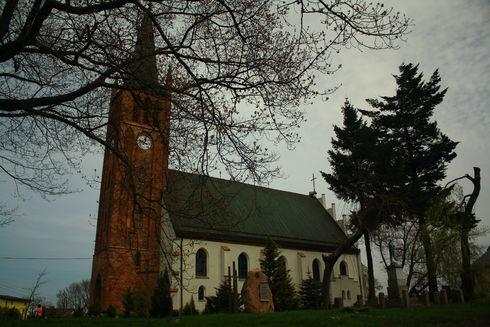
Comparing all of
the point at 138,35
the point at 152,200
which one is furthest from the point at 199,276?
the point at 138,35

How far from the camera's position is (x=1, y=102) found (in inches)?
322

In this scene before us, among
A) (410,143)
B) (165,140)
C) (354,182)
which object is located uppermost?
(410,143)

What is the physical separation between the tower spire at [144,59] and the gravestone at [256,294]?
15.6 meters

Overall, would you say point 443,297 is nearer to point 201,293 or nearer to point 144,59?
point 201,293

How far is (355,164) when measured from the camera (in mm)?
31953

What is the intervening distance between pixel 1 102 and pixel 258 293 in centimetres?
1674

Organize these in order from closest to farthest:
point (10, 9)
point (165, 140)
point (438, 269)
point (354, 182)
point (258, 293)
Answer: point (10, 9) < point (165, 140) < point (258, 293) < point (438, 269) < point (354, 182)

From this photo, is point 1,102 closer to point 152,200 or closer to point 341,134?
point 152,200

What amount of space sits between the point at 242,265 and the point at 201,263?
3456mm

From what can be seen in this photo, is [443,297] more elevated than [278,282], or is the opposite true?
[278,282]

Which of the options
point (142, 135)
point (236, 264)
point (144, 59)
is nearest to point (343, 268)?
point (236, 264)

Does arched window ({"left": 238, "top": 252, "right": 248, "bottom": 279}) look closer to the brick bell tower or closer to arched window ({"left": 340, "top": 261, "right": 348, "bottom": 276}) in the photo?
arched window ({"left": 340, "top": 261, "right": 348, "bottom": 276})

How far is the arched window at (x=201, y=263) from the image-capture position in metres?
29.2

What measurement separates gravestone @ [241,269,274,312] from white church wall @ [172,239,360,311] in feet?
13.6
